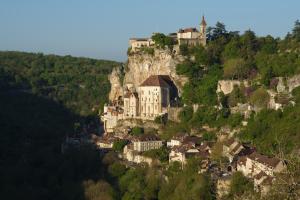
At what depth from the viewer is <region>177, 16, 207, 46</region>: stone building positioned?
Result: 159 ft

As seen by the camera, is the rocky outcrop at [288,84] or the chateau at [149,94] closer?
the rocky outcrop at [288,84]

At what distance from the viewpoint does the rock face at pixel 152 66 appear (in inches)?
1855

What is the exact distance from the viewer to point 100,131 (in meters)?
51.5

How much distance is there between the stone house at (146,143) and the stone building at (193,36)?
9495 mm

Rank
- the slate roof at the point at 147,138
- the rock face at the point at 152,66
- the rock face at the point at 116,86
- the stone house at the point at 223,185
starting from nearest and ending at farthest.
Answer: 1. the stone house at the point at 223,185
2. the slate roof at the point at 147,138
3. the rock face at the point at 152,66
4. the rock face at the point at 116,86

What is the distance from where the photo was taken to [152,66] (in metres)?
48.9

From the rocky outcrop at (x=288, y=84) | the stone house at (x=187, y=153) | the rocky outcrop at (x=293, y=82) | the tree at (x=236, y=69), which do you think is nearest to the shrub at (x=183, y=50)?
the tree at (x=236, y=69)

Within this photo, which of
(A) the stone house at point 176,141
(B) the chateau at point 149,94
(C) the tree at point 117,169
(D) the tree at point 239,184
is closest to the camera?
(D) the tree at point 239,184

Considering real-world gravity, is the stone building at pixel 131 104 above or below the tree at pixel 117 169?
above

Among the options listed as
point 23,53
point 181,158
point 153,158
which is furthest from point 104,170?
point 23,53

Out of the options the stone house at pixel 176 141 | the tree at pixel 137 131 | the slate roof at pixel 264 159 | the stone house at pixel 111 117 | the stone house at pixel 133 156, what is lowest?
the stone house at pixel 133 156

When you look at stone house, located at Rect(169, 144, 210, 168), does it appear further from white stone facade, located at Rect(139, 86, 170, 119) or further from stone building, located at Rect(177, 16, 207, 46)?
stone building, located at Rect(177, 16, 207, 46)

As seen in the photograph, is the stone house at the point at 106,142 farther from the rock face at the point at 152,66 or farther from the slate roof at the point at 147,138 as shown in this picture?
the rock face at the point at 152,66

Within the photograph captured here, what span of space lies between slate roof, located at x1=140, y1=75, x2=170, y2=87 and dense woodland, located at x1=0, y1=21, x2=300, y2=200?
1.30 meters
